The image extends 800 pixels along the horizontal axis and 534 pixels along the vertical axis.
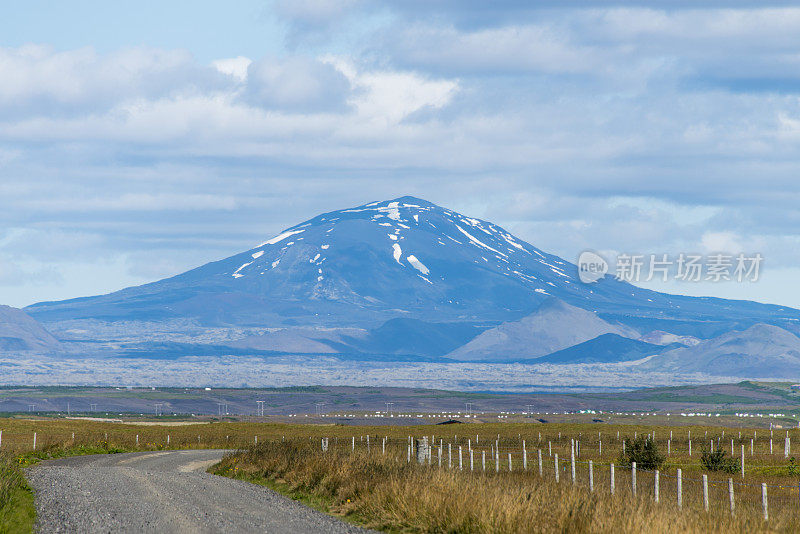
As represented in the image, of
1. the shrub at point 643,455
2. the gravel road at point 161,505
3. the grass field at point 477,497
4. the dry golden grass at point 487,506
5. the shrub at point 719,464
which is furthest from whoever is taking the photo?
the shrub at point 643,455

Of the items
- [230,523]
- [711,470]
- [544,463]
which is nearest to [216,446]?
[544,463]

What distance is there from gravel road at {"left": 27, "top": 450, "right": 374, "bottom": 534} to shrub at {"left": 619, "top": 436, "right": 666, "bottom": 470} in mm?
18531

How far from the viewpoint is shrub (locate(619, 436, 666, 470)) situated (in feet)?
163

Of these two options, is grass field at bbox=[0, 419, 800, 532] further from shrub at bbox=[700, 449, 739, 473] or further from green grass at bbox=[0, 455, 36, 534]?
shrub at bbox=[700, 449, 739, 473]

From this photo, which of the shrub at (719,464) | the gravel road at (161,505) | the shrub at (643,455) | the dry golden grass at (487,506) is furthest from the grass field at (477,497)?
the shrub at (643,455)

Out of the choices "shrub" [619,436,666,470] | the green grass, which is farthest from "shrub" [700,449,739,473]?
the green grass

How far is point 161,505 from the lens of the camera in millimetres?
30859

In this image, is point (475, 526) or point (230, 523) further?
point (230, 523)

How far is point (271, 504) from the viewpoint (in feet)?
103

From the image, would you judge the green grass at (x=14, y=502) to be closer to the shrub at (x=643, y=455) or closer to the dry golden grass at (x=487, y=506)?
the dry golden grass at (x=487, y=506)

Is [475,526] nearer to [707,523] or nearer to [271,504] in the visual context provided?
[707,523]

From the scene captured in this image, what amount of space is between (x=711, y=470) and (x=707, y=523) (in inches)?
1088

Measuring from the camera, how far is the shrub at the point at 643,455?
4967 cm

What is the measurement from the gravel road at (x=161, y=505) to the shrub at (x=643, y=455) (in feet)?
60.8
